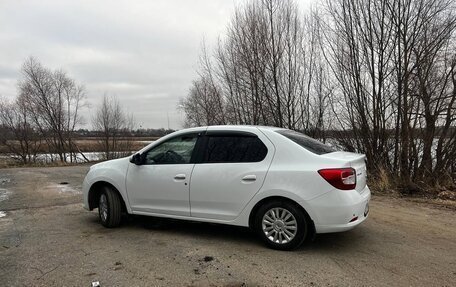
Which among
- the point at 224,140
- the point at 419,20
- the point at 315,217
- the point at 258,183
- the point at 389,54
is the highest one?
the point at 419,20

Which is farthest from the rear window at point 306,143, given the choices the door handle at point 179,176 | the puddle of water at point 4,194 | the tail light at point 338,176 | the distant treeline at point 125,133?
the distant treeline at point 125,133

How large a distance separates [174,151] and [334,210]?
7.97 feet

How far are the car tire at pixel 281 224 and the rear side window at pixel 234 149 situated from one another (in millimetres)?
661

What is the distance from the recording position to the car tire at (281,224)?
4.32 metres

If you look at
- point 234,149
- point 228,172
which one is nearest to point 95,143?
point 234,149

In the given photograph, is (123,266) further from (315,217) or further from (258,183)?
(315,217)

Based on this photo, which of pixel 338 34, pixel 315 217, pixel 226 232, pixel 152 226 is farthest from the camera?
pixel 338 34

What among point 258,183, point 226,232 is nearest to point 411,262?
point 258,183

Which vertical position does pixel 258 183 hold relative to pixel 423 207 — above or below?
above

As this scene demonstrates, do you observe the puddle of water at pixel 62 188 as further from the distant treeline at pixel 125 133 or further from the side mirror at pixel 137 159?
the distant treeline at pixel 125 133

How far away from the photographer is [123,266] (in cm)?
402

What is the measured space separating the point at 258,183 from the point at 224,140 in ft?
2.81

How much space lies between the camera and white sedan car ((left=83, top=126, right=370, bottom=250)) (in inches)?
167

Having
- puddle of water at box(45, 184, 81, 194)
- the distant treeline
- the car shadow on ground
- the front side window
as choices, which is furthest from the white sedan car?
the distant treeline
